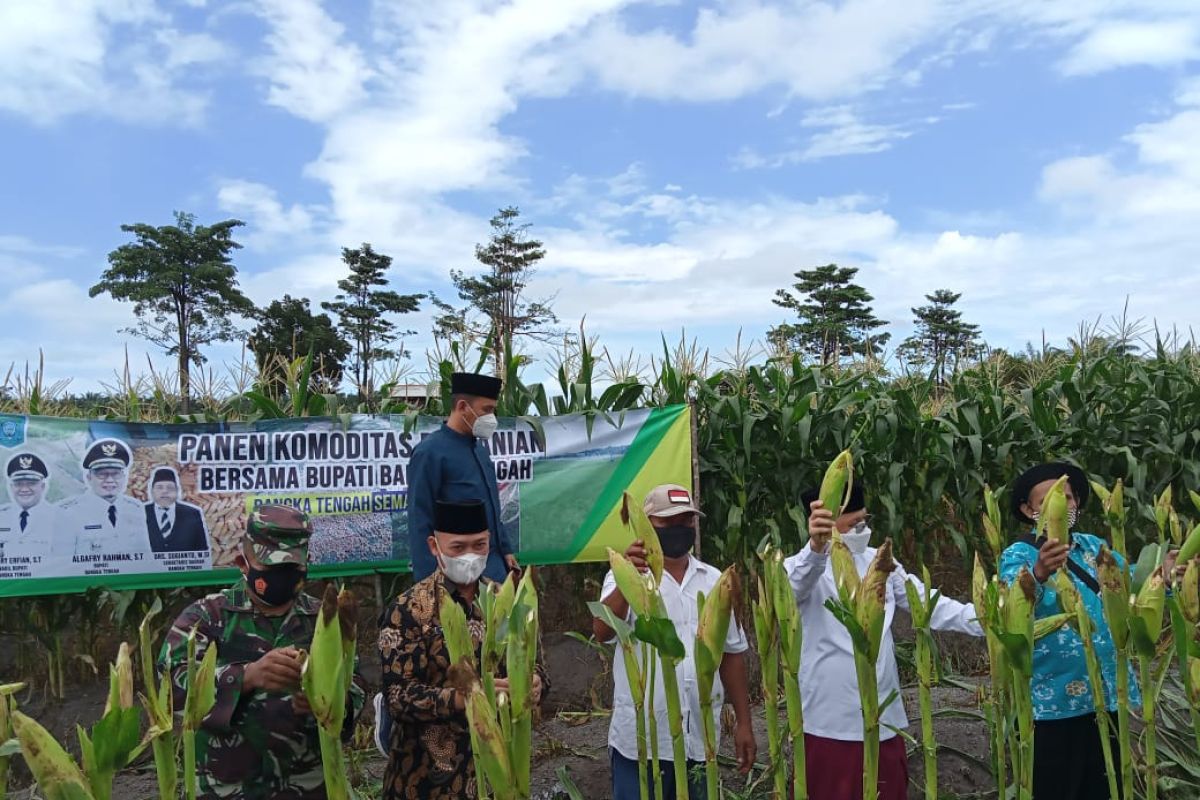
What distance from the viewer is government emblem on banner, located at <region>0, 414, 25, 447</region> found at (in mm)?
4355

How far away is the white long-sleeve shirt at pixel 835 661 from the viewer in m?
2.56

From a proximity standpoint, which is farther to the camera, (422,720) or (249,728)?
(422,720)

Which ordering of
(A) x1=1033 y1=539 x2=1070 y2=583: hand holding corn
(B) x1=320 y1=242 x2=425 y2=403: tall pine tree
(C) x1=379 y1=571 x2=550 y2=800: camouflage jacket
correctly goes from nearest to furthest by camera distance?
(A) x1=1033 y1=539 x2=1070 y2=583: hand holding corn
(C) x1=379 y1=571 x2=550 y2=800: camouflage jacket
(B) x1=320 y1=242 x2=425 y2=403: tall pine tree

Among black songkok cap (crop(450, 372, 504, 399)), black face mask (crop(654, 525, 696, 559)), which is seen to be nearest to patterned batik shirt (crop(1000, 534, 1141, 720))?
black face mask (crop(654, 525, 696, 559))

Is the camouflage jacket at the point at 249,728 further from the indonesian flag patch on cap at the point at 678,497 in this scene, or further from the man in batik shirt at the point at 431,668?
the indonesian flag patch on cap at the point at 678,497

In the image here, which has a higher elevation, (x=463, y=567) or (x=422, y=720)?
(x=463, y=567)

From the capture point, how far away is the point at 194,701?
905 mm

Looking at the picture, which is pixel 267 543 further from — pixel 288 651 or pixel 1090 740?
pixel 1090 740

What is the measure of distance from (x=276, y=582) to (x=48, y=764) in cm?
140

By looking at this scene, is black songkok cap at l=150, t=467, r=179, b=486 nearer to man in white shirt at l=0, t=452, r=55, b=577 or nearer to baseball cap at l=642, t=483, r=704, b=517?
man in white shirt at l=0, t=452, r=55, b=577

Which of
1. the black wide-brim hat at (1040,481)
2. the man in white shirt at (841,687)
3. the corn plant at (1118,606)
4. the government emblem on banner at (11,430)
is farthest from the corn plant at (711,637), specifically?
the government emblem on banner at (11,430)

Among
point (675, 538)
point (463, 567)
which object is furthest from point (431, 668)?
point (675, 538)

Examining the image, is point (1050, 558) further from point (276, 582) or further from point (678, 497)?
point (276, 582)

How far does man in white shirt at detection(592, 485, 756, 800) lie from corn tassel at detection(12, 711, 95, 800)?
1.65m
